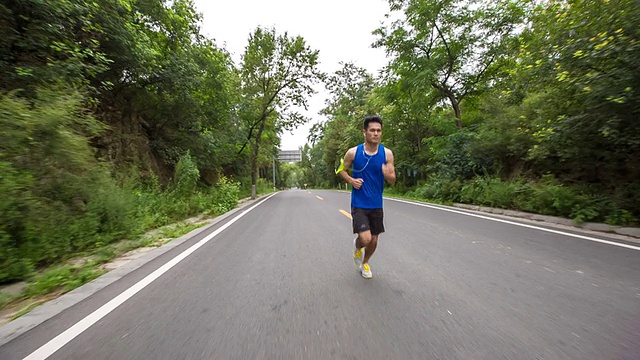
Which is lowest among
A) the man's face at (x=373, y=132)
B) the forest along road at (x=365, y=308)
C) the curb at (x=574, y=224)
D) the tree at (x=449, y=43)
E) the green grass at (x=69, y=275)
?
the green grass at (x=69, y=275)

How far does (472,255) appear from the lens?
13.6 feet

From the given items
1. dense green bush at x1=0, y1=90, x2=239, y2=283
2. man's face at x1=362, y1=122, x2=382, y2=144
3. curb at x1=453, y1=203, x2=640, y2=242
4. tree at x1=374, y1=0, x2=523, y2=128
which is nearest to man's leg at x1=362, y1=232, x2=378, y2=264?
man's face at x1=362, y1=122, x2=382, y2=144

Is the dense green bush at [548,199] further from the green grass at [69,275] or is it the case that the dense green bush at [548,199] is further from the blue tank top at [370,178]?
the green grass at [69,275]

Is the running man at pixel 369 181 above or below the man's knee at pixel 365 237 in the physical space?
above

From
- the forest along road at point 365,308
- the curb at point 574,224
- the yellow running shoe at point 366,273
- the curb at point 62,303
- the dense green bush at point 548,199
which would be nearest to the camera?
the forest along road at point 365,308

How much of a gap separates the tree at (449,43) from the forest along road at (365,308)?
1258cm

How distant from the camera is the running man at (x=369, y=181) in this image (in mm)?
3252

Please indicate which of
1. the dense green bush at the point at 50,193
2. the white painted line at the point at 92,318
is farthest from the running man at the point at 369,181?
the dense green bush at the point at 50,193

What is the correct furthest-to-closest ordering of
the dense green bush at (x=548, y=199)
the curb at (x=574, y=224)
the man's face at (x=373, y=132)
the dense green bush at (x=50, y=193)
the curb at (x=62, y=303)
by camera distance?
the dense green bush at (x=548, y=199), the curb at (x=574, y=224), the dense green bush at (x=50, y=193), the man's face at (x=373, y=132), the curb at (x=62, y=303)

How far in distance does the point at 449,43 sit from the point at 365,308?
16.3m

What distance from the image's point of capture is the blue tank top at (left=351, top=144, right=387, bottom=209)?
10.8ft

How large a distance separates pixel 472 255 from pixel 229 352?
3684mm

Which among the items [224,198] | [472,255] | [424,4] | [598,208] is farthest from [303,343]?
[424,4]

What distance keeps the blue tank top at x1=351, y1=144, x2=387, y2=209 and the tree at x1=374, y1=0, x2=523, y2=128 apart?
1261cm
